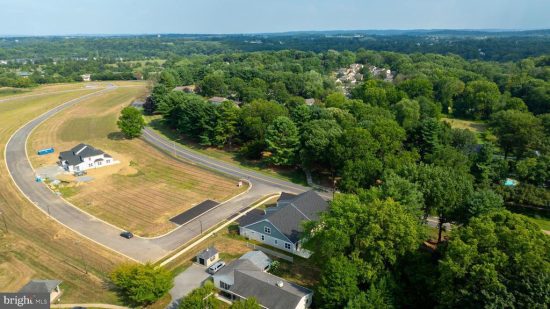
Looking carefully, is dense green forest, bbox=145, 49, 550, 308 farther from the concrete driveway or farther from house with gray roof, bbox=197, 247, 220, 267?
the concrete driveway

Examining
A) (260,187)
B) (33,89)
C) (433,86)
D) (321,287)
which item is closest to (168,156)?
(260,187)

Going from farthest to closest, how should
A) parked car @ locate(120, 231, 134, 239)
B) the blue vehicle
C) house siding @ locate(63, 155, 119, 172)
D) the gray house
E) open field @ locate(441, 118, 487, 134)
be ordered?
open field @ locate(441, 118, 487, 134) → the blue vehicle → house siding @ locate(63, 155, 119, 172) → parked car @ locate(120, 231, 134, 239) → the gray house

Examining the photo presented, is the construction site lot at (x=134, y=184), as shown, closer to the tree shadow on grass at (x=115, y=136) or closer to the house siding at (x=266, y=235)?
the tree shadow on grass at (x=115, y=136)

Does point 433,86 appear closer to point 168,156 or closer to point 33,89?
point 168,156

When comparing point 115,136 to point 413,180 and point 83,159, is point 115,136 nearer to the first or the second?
point 83,159

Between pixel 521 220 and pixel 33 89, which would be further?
pixel 33 89

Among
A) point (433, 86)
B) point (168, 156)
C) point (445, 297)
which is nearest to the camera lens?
point (445, 297)

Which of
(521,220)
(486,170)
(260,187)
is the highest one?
(521,220)

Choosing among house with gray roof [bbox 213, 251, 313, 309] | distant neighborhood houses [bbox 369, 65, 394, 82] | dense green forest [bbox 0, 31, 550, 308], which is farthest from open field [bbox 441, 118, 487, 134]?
house with gray roof [bbox 213, 251, 313, 309]
